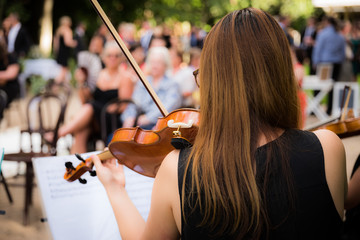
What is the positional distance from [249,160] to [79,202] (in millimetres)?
1019

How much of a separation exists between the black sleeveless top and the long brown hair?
31 mm

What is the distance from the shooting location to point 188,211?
125 cm

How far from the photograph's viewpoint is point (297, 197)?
4.07ft

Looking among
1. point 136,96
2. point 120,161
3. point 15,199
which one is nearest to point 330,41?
point 136,96

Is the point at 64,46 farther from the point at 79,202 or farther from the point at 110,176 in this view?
the point at 110,176

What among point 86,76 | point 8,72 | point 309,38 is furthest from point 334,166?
point 309,38

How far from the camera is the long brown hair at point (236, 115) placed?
1211 mm

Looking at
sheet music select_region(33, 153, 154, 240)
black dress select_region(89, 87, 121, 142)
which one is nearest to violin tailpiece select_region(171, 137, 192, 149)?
sheet music select_region(33, 153, 154, 240)

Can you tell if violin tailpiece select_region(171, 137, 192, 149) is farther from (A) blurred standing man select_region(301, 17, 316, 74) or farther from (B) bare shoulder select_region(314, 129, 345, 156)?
(A) blurred standing man select_region(301, 17, 316, 74)

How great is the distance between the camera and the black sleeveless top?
1234mm

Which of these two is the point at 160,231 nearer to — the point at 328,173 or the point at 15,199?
the point at 328,173

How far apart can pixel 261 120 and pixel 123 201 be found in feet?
2.01

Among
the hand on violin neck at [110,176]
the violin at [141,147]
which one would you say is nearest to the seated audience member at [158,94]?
A: the violin at [141,147]

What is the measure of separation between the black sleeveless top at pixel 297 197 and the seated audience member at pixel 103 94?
3.71 metres
